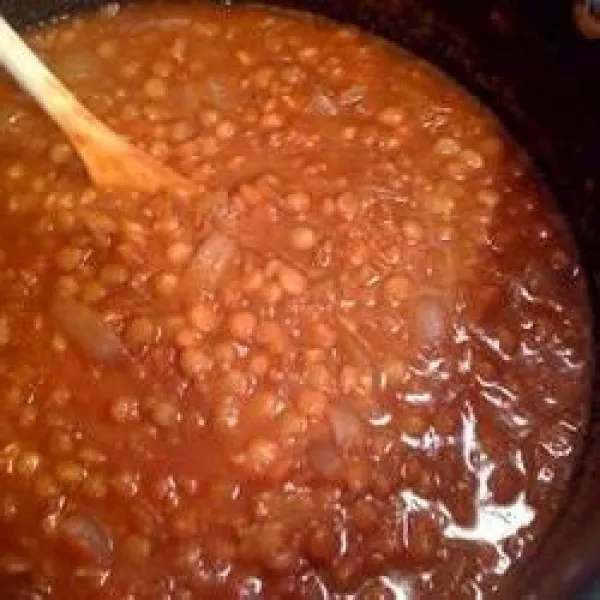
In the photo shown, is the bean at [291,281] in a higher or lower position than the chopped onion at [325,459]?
higher

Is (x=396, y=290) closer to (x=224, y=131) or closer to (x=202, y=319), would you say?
(x=202, y=319)

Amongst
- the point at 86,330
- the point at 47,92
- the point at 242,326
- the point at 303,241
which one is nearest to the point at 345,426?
the point at 242,326

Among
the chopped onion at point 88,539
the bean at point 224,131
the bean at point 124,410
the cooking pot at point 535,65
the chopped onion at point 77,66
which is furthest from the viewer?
the chopped onion at point 77,66

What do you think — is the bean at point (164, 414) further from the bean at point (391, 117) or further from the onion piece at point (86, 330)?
the bean at point (391, 117)

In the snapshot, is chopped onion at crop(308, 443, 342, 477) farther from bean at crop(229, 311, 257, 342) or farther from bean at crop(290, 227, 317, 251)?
bean at crop(290, 227, 317, 251)

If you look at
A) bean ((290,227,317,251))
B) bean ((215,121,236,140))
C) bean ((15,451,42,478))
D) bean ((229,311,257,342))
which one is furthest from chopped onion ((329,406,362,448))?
bean ((215,121,236,140))

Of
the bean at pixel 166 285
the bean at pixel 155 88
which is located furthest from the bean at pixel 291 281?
the bean at pixel 155 88
